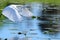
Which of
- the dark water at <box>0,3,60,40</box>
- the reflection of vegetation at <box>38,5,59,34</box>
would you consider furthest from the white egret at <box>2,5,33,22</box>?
the reflection of vegetation at <box>38,5,59,34</box>

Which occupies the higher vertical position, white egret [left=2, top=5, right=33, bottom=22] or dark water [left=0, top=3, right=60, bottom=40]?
white egret [left=2, top=5, right=33, bottom=22]

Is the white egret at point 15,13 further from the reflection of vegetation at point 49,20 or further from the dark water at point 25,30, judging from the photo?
the reflection of vegetation at point 49,20

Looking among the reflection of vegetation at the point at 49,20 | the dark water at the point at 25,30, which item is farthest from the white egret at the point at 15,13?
the reflection of vegetation at the point at 49,20

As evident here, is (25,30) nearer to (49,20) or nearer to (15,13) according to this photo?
(15,13)

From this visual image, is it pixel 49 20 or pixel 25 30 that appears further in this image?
pixel 49 20

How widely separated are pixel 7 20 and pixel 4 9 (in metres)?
0.30

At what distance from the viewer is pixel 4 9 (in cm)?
507

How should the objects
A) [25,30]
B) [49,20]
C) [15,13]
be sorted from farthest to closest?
[49,20] < [15,13] < [25,30]

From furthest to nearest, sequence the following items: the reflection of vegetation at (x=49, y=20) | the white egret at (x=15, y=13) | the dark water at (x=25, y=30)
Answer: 1. the white egret at (x=15, y=13)
2. the reflection of vegetation at (x=49, y=20)
3. the dark water at (x=25, y=30)

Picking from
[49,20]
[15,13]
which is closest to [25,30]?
[15,13]

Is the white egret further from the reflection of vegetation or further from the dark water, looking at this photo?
the reflection of vegetation

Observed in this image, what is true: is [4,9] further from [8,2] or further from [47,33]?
[47,33]

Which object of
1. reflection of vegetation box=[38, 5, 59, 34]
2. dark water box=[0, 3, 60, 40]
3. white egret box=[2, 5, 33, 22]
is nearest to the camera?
dark water box=[0, 3, 60, 40]

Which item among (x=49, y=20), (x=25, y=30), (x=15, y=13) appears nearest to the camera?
(x=25, y=30)
